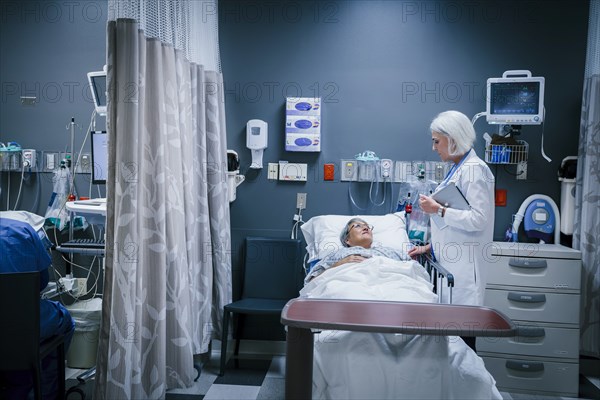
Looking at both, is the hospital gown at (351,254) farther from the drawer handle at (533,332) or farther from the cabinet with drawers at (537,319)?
the drawer handle at (533,332)

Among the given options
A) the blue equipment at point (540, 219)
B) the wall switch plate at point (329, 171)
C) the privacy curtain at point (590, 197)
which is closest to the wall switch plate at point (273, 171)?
the wall switch plate at point (329, 171)

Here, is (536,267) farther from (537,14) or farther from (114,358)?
(114,358)

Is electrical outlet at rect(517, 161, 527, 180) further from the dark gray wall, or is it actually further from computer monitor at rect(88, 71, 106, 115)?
computer monitor at rect(88, 71, 106, 115)

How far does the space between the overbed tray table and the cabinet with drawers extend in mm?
1344

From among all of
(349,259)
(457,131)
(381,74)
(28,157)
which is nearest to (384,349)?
(349,259)

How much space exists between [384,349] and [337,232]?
57.9 inches

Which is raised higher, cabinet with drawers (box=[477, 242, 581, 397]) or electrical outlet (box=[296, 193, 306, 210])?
electrical outlet (box=[296, 193, 306, 210])

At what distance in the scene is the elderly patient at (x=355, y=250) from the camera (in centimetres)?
283

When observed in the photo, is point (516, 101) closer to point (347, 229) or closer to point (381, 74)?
point (381, 74)

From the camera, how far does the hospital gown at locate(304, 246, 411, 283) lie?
283cm

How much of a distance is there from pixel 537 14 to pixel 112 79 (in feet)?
9.81

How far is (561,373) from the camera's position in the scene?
2998 mm

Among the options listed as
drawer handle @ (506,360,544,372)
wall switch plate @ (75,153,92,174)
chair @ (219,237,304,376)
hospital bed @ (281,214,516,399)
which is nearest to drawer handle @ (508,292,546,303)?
drawer handle @ (506,360,544,372)

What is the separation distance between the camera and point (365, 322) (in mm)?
1648
